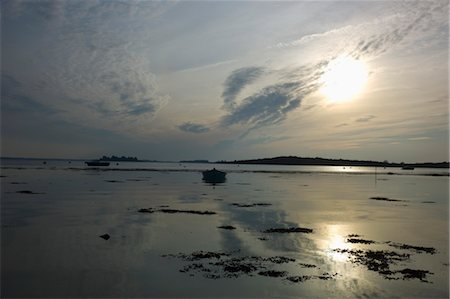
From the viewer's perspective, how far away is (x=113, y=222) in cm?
2984

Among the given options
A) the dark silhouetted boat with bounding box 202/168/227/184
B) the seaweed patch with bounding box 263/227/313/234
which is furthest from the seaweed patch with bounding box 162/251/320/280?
the dark silhouetted boat with bounding box 202/168/227/184

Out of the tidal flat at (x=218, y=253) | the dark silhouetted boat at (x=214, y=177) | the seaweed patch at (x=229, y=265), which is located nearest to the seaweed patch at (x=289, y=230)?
the tidal flat at (x=218, y=253)

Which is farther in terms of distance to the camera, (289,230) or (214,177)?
Result: (214,177)

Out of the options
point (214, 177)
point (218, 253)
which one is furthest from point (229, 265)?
point (214, 177)

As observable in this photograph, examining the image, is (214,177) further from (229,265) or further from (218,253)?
(229,265)

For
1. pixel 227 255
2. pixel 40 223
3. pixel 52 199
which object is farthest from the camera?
pixel 52 199

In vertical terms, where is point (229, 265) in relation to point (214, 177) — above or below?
below

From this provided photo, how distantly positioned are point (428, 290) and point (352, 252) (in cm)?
595

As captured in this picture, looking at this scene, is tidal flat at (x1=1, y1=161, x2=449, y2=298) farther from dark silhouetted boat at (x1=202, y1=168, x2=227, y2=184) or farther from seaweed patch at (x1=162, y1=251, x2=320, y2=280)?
dark silhouetted boat at (x1=202, y1=168, x2=227, y2=184)

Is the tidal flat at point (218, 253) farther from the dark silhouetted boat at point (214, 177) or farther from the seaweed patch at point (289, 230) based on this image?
the dark silhouetted boat at point (214, 177)

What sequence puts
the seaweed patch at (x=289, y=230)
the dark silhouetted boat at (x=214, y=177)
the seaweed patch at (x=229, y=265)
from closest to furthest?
1. the seaweed patch at (x=229, y=265)
2. the seaweed patch at (x=289, y=230)
3. the dark silhouetted boat at (x=214, y=177)

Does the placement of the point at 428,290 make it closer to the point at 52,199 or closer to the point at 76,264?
the point at 76,264

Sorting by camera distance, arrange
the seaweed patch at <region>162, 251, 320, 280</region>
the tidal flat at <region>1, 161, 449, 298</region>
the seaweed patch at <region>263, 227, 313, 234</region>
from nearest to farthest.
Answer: the tidal flat at <region>1, 161, 449, 298</region>
the seaweed patch at <region>162, 251, 320, 280</region>
the seaweed patch at <region>263, 227, 313, 234</region>

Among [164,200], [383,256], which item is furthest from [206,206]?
[383,256]
